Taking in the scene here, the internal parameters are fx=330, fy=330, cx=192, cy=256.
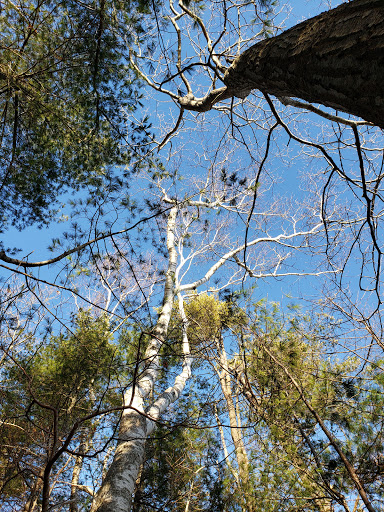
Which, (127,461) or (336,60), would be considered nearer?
(336,60)

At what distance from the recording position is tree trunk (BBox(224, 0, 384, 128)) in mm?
974

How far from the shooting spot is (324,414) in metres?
4.75

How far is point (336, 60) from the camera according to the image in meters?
1.10

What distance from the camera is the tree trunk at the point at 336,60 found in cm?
97

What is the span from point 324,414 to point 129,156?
4511mm

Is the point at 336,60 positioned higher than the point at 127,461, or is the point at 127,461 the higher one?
the point at 336,60

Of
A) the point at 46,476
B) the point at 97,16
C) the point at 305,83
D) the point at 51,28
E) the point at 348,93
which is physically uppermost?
the point at 51,28

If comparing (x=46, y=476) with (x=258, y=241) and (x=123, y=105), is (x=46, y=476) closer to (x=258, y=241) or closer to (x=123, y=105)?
(x=123, y=105)

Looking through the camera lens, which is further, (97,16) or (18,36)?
(18,36)

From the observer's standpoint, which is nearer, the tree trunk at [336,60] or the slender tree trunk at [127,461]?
the tree trunk at [336,60]

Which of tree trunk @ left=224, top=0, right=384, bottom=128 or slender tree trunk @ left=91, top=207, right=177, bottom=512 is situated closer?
tree trunk @ left=224, top=0, right=384, bottom=128

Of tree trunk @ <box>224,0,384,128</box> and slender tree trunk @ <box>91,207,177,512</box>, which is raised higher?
tree trunk @ <box>224,0,384,128</box>

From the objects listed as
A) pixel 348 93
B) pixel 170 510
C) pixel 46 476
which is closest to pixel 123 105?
pixel 348 93

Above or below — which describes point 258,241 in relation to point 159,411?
above
